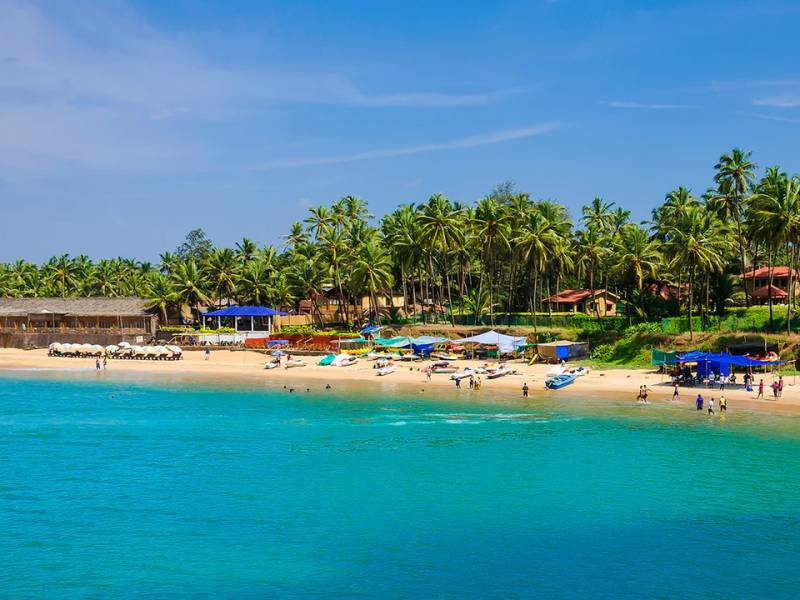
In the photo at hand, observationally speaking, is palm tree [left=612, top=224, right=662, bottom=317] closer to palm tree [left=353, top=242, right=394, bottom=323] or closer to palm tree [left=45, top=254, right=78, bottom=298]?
palm tree [left=353, top=242, right=394, bottom=323]

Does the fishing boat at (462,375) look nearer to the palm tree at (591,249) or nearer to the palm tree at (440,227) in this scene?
the palm tree at (440,227)

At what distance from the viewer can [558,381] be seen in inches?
2494

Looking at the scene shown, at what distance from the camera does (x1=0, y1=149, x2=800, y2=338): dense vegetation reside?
69.5m

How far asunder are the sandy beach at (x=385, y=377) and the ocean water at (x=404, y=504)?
6.65m

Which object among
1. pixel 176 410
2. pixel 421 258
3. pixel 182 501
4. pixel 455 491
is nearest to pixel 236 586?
pixel 182 501

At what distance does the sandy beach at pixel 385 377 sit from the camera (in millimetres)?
58344

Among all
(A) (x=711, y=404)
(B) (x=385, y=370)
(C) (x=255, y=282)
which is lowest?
(A) (x=711, y=404)

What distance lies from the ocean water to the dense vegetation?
74.9 feet

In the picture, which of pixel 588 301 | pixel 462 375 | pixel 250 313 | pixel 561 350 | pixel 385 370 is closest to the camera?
pixel 462 375

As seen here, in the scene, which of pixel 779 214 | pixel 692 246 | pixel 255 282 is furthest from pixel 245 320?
pixel 779 214

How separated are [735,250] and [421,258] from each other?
36.9m

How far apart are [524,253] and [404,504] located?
56.2 metres

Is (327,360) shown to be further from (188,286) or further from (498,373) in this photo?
(188,286)

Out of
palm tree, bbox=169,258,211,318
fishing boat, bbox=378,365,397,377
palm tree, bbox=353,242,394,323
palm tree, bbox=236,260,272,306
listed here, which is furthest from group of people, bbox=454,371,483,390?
palm tree, bbox=169,258,211,318
